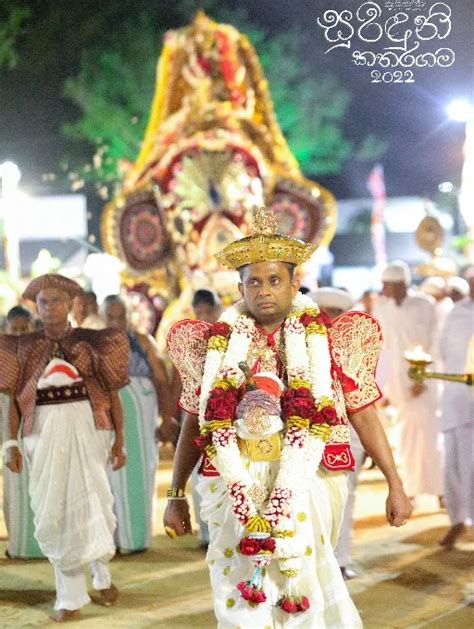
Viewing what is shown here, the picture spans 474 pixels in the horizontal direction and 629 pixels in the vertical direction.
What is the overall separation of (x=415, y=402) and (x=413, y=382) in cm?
24

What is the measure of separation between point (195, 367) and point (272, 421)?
61 centimetres

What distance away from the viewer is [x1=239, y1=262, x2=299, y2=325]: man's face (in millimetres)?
4895

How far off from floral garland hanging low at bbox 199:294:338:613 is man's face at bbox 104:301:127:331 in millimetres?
4647

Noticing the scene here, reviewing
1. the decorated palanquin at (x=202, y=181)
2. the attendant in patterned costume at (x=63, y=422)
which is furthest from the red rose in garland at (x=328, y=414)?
the decorated palanquin at (x=202, y=181)

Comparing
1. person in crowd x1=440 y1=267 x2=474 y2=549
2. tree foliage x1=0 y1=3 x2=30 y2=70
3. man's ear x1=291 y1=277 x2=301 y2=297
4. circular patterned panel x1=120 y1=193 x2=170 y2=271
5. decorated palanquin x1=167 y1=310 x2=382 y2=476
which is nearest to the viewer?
decorated palanquin x1=167 y1=310 x2=382 y2=476

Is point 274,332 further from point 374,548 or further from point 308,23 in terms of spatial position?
point 308,23

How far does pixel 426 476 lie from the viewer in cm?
1134

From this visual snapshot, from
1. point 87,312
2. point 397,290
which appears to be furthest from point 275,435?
point 397,290

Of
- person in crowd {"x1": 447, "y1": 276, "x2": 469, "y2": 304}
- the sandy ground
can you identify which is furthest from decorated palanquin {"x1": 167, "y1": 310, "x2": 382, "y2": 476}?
person in crowd {"x1": 447, "y1": 276, "x2": 469, "y2": 304}

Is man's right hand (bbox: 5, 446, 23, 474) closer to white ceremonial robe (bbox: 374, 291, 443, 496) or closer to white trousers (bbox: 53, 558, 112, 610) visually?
white trousers (bbox: 53, 558, 112, 610)

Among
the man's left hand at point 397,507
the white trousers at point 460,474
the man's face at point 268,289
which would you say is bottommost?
the white trousers at point 460,474

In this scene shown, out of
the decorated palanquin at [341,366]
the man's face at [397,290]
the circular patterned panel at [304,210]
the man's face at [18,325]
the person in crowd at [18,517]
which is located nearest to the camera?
the decorated palanquin at [341,366]

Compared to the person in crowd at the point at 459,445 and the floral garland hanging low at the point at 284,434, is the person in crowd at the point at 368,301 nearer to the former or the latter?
the person in crowd at the point at 459,445

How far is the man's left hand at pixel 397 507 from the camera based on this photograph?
4.89m
